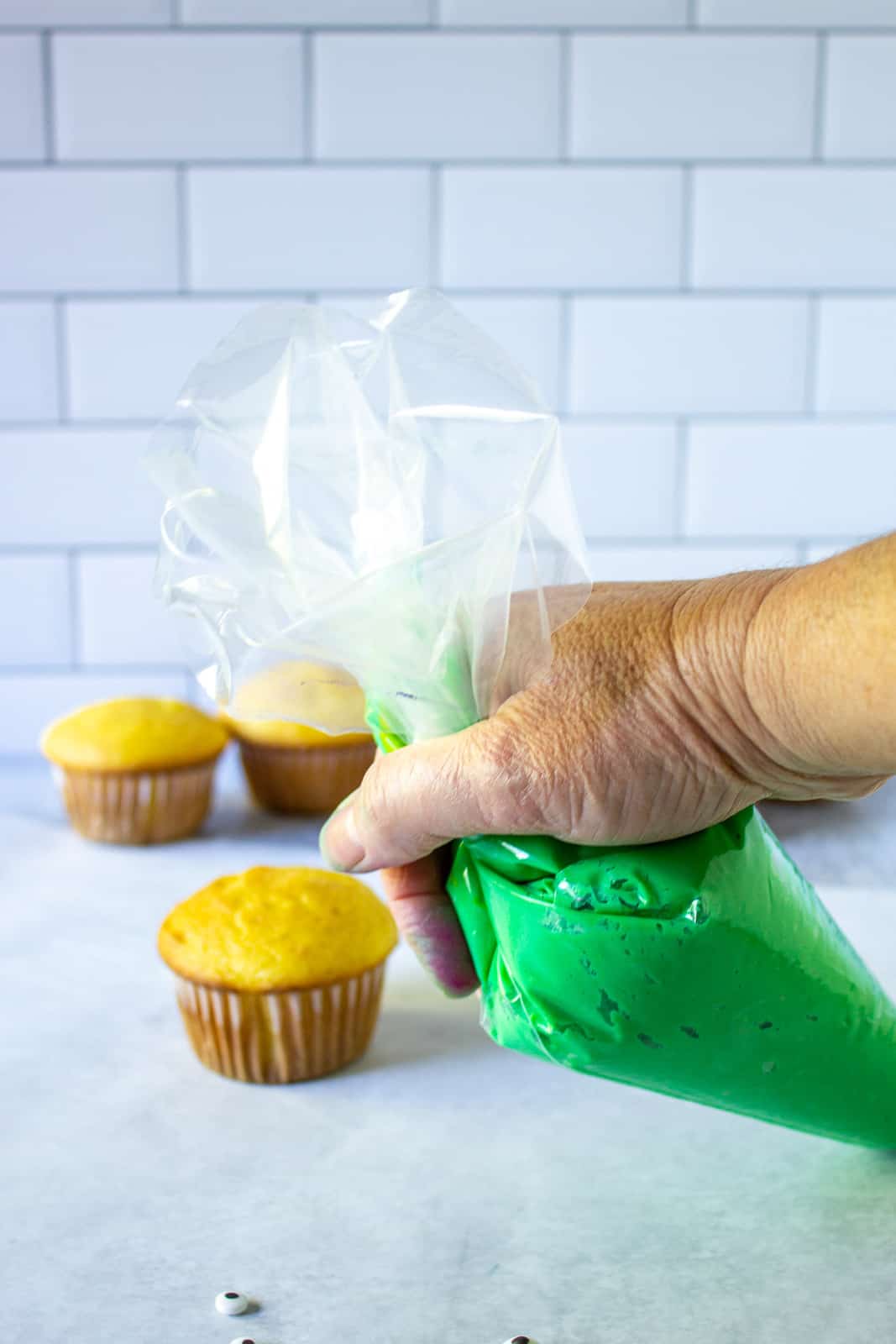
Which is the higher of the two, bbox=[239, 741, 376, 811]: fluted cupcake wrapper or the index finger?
the index finger

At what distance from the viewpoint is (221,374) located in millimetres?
592

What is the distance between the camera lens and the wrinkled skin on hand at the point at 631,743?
21.2 inches

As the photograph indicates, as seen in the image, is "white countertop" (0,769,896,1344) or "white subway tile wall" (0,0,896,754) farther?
"white subway tile wall" (0,0,896,754)

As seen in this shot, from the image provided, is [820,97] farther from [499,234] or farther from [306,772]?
[306,772]

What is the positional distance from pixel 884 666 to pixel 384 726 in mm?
243

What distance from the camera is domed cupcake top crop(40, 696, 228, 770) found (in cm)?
121

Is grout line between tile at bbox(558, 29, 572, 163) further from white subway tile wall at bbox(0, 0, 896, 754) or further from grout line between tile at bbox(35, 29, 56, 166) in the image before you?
grout line between tile at bbox(35, 29, 56, 166)

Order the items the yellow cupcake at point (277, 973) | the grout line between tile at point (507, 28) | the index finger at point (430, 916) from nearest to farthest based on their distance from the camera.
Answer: the index finger at point (430, 916), the yellow cupcake at point (277, 973), the grout line between tile at point (507, 28)

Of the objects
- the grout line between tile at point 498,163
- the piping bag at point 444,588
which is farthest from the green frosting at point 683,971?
the grout line between tile at point 498,163

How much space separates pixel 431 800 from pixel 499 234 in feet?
3.21

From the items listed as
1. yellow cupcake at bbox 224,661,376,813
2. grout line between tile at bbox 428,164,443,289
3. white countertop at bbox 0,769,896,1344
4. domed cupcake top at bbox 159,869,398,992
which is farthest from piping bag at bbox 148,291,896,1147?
grout line between tile at bbox 428,164,443,289

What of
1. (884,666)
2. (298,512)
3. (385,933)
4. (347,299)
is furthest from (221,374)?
(347,299)

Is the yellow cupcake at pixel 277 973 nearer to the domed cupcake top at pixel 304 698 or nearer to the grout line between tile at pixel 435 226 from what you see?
the domed cupcake top at pixel 304 698

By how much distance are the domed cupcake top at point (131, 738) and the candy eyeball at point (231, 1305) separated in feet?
2.12
